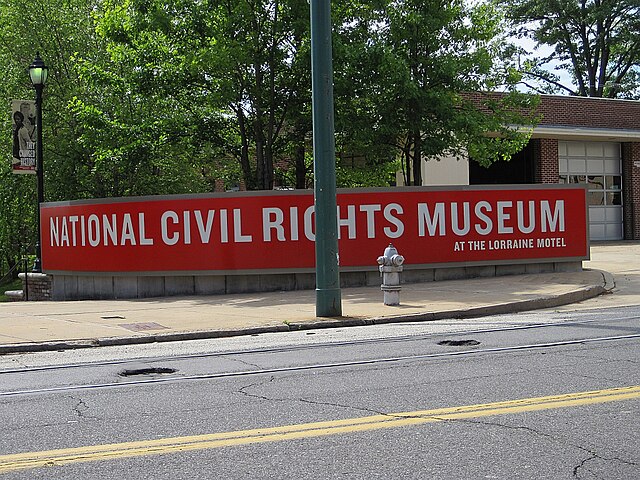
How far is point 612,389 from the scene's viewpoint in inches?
294

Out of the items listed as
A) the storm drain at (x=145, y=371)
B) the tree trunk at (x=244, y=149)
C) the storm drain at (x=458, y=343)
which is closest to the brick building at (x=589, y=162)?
the tree trunk at (x=244, y=149)

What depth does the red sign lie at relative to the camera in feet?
62.1

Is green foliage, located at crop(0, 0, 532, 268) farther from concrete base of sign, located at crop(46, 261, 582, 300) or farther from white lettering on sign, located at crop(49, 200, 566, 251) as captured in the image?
concrete base of sign, located at crop(46, 261, 582, 300)

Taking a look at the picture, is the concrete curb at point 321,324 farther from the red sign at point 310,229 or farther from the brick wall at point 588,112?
the brick wall at point 588,112

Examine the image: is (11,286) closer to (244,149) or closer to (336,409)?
(244,149)

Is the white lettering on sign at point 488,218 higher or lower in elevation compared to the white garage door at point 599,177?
lower

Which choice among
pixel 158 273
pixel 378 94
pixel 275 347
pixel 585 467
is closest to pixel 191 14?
pixel 378 94

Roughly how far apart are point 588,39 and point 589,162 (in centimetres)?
2300

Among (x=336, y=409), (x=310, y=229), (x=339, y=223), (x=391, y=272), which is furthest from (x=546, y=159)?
(x=336, y=409)

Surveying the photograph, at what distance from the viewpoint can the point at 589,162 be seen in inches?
1430

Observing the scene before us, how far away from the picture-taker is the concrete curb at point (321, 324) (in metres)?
11.6

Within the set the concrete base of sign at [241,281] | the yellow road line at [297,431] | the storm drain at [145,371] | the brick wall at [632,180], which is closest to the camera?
the yellow road line at [297,431]

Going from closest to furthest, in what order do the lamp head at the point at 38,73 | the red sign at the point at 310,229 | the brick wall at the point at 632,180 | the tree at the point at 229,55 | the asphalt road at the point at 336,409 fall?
the asphalt road at the point at 336,409 → the red sign at the point at 310,229 → the lamp head at the point at 38,73 → the tree at the point at 229,55 → the brick wall at the point at 632,180

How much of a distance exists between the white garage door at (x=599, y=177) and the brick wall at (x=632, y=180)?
249mm
